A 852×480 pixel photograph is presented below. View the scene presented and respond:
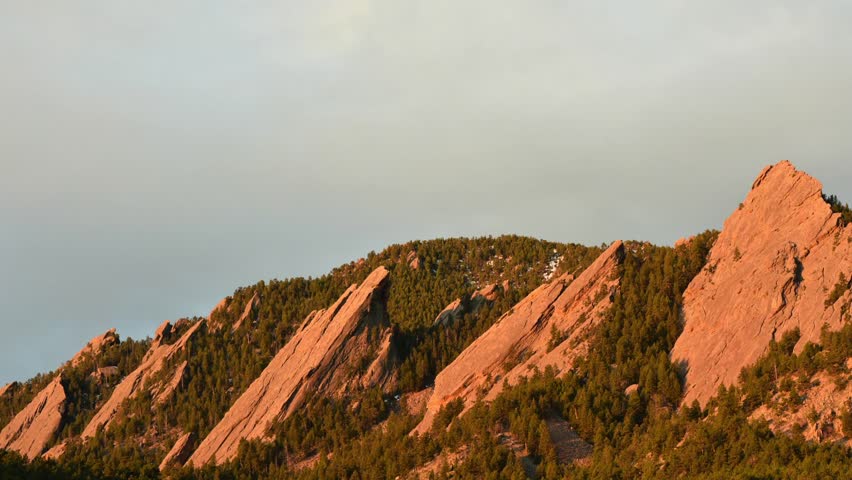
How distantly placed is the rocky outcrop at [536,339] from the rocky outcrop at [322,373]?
18179mm

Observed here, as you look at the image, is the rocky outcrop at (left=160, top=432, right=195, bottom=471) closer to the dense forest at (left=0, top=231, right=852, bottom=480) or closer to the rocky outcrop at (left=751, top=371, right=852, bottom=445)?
the dense forest at (left=0, top=231, right=852, bottom=480)

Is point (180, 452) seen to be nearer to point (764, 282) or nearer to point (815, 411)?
point (764, 282)

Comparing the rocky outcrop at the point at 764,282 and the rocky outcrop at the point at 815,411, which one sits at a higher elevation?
the rocky outcrop at the point at 764,282

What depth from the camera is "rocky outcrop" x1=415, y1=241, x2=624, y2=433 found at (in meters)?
165

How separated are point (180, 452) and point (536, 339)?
6889 centimetres

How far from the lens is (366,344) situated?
190m

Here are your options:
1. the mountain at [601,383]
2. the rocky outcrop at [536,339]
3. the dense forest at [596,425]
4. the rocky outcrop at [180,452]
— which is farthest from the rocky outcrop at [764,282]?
the rocky outcrop at [180,452]

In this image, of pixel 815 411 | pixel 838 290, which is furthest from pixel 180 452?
pixel 838 290

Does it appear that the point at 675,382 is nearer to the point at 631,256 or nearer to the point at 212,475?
the point at 631,256

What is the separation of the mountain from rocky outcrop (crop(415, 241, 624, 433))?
35 centimetres

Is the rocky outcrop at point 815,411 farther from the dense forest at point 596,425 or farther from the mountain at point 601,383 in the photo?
the dense forest at point 596,425

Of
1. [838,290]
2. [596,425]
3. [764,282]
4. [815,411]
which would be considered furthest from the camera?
[764,282]

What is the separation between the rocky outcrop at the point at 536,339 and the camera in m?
165

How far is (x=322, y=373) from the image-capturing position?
187125 millimetres
